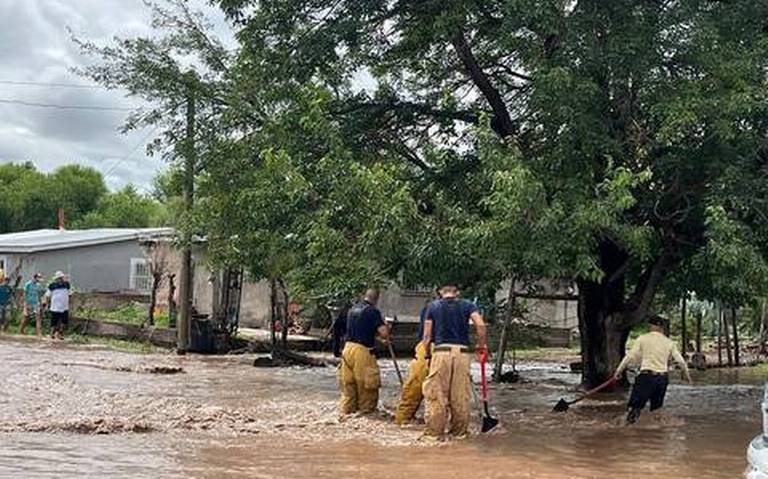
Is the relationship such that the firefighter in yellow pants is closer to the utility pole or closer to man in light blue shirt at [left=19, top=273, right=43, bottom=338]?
the utility pole

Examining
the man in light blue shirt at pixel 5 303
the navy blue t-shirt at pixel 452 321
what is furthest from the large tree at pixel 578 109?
the man in light blue shirt at pixel 5 303

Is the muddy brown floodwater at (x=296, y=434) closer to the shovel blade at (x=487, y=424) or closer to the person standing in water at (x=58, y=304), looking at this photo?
the shovel blade at (x=487, y=424)

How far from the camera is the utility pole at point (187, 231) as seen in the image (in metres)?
19.1

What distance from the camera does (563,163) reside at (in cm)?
1321

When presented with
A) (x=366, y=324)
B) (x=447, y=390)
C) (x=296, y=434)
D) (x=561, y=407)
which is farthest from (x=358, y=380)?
(x=561, y=407)

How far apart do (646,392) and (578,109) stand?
12.2ft

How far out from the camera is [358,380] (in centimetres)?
1276

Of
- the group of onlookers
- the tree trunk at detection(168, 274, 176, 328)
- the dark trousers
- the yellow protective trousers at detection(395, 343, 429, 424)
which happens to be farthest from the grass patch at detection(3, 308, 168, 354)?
the dark trousers

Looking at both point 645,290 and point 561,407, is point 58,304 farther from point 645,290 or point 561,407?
point 561,407

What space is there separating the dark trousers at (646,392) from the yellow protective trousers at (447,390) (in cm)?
276

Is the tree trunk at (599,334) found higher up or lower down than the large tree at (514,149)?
lower down

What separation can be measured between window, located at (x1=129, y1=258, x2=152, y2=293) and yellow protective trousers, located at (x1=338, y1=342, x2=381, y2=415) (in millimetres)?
25098

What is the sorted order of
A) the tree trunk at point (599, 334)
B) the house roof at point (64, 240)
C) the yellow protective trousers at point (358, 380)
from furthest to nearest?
the house roof at point (64, 240)
the tree trunk at point (599, 334)
the yellow protective trousers at point (358, 380)

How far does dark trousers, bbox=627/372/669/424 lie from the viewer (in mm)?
12938
